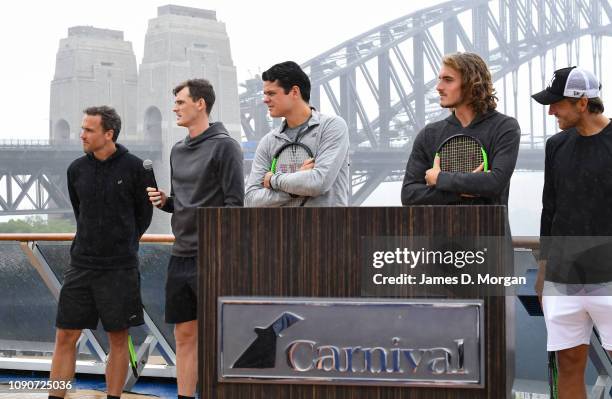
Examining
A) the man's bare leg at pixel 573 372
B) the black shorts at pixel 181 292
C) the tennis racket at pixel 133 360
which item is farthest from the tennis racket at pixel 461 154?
the tennis racket at pixel 133 360

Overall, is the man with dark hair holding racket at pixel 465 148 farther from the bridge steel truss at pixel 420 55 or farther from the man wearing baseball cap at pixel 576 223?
the bridge steel truss at pixel 420 55

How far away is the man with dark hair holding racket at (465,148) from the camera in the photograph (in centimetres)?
166

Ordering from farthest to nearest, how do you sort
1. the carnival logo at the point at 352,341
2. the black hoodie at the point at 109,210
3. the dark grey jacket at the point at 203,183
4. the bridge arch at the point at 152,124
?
the bridge arch at the point at 152,124 < the black hoodie at the point at 109,210 < the dark grey jacket at the point at 203,183 < the carnival logo at the point at 352,341

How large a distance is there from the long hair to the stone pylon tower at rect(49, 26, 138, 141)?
3402cm

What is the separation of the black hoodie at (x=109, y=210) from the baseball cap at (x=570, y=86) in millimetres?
1045

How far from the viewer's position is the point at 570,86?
1.73 meters

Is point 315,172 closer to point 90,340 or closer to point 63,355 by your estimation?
point 63,355

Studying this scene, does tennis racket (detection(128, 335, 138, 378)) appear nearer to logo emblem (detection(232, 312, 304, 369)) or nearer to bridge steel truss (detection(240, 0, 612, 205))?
logo emblem (detection(232, 312, 304, 369))

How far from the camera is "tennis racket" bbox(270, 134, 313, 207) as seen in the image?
74.5 inches

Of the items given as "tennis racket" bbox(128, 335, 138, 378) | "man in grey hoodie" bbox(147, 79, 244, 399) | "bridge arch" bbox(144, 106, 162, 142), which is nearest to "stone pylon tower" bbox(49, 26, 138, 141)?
"bridge arch" bbox(144, 106, 162, 142)

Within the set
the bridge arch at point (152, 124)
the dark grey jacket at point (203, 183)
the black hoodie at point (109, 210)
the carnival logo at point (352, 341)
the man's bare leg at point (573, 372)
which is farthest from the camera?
the bridge arch at point (152, 124)

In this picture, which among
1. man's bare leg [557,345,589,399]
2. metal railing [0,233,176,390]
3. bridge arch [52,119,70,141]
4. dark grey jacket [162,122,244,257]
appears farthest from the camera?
bridge arch [52,119,70,141]

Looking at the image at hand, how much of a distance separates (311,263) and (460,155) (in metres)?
0.40

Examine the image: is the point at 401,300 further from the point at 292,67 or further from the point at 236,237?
the point at 292,67
